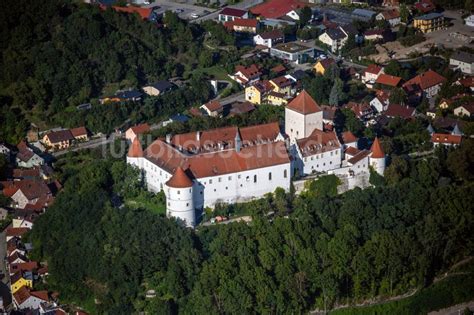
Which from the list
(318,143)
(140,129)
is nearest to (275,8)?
(140,129)

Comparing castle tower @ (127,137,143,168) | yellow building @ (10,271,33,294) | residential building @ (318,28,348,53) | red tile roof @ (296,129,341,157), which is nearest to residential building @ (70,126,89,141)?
castle tower @ (127,137,143,168)

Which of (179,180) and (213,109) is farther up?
(179,180)

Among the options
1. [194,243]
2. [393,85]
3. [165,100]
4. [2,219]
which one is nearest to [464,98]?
[393,85]

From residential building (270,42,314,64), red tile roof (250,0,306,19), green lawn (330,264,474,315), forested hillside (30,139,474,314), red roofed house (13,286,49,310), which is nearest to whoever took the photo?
forested hillside (30,139,474,314)

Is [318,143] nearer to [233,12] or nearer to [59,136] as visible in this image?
[59,136]

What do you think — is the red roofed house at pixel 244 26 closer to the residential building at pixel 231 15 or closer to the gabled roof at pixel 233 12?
the residential building at pixel 231 15

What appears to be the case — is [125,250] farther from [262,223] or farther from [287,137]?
[287,137]

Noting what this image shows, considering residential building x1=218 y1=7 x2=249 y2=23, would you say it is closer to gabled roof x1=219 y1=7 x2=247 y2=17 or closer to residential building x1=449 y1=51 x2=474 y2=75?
gabled roof x1=219 y1=7 x2=247 y2=17
